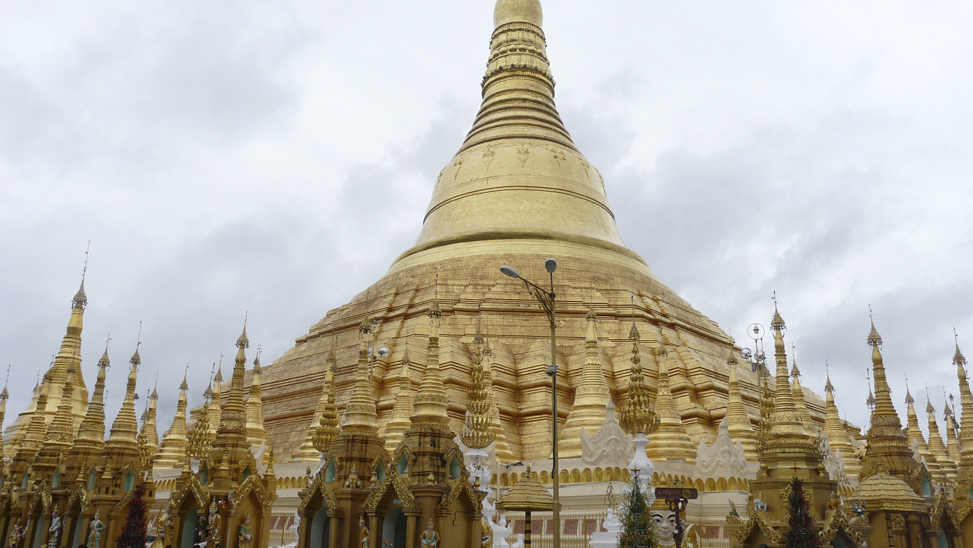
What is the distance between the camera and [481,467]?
14.4 m

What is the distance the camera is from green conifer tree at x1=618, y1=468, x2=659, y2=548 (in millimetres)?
11188

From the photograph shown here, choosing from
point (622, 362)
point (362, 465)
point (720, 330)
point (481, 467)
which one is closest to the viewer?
point (362, 465)

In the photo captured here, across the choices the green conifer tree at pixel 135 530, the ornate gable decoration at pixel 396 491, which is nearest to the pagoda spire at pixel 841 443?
the ornate gable decoration at pixel 396 491

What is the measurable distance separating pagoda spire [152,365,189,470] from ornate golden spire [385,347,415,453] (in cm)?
1003

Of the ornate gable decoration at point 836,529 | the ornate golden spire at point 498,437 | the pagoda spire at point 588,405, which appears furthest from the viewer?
Result: the ornate golden spire at point 498,437

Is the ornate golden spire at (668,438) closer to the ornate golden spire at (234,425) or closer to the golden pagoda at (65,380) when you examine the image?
the ornate golden spire at (234,425)

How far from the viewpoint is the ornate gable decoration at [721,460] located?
17.1 m

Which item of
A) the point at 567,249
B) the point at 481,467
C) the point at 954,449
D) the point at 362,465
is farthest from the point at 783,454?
the point at 954,449

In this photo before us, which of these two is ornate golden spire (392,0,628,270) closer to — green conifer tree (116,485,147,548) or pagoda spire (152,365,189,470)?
pagoda spire (152,365,189,470)

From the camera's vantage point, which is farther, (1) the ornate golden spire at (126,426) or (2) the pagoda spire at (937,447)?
(2) the pagoda spire at (937,447)

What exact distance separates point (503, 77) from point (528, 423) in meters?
19.8

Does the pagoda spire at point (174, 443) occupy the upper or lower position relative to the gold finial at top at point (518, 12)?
lower

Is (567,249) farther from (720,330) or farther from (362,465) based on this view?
(362,465)

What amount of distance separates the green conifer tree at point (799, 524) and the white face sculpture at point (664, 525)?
2.25 meters
